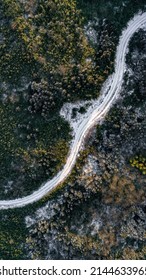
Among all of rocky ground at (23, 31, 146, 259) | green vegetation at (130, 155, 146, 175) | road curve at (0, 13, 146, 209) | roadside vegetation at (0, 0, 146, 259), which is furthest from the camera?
road curve at (0, 13, 146, 209)

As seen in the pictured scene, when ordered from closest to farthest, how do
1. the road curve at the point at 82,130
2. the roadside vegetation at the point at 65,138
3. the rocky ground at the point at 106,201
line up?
the roadside vegetation at the point at 65,138, the rocky ground at the point at 106,201, the road curve at the point at 82,130

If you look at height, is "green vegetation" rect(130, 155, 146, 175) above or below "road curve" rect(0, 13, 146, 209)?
below

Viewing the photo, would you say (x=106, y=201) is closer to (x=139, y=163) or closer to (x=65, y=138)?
(x=139, y=163)

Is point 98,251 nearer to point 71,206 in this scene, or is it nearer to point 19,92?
point 71,206

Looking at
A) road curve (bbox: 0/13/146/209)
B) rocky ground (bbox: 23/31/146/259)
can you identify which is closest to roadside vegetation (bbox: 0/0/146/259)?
rocky ground (bbox: 23/31/146/259)

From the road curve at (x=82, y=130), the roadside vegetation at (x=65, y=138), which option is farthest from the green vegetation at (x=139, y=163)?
the road curve at (x=82, y=130)

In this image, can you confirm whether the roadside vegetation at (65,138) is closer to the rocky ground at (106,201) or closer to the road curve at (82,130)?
the rocky ground at (106,201)

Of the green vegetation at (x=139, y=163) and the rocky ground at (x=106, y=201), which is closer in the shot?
the rocky ground at (x=106, y=201)

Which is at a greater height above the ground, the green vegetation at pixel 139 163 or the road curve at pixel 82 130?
the road curve at pixel 82 130

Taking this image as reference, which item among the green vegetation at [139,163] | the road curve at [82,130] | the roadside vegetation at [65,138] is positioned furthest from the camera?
the road curve at [82,130]

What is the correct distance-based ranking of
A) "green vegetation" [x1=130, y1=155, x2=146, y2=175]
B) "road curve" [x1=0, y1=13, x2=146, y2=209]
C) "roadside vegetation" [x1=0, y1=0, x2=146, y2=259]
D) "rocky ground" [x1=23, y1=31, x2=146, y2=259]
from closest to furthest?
1. "roadside vegetation" [x1=0, y1=0, x2=146, y2=259]
2. "rocky ground" [x1=23, y1=31, x2=146, y2=259]
3. "green vegetation" [x1=130, y1=155, x2=146, y2=175]
4. "road curve" [x1=0, y1=13, x2=146, y2=209]

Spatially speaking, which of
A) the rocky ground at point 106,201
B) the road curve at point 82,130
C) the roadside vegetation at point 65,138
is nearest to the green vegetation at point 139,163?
the roadside vegetation at point 65,138

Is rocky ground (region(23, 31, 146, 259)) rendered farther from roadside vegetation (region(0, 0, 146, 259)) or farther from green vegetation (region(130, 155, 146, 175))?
green vegetation (region(130, 155, 146, 175))
